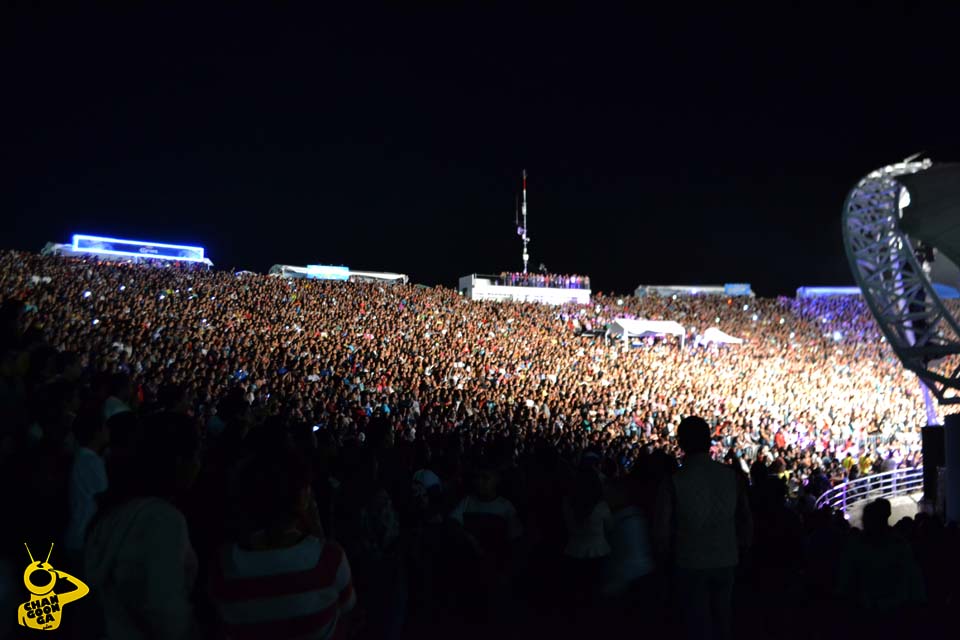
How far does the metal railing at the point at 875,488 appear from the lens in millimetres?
13297

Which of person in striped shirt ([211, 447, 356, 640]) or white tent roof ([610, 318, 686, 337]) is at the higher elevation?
white tent roof ([610, 318, 686, 337])

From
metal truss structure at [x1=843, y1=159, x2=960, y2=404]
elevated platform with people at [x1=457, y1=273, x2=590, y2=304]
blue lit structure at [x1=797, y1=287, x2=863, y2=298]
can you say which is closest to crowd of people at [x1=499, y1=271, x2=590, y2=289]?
elevated platform with people at [x1=457, y1=273, x2=590, y2=304]

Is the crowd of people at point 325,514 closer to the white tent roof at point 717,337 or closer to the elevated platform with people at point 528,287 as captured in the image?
the white tent roof at point 717,337

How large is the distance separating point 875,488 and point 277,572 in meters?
16.6

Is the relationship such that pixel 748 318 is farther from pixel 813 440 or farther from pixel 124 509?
pixel 124 509

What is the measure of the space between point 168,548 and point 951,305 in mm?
38392

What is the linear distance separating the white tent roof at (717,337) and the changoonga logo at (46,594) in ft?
105

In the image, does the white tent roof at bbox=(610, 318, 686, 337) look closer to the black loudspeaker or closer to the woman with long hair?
the black loudspeaker

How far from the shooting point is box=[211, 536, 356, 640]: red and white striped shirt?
2234 millimetres

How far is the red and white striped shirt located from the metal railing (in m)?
12.6

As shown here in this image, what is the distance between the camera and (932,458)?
13.4 meters

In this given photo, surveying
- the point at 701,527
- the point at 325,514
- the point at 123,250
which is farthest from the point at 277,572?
the point at 123,250

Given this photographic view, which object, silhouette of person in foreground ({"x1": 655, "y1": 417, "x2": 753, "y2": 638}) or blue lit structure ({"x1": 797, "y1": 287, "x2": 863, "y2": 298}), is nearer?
silhouette of person in foreground ({"x1": 655, "y1": 417, "x2": 753, "y2": 638})

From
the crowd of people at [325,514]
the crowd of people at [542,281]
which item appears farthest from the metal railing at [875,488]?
the crowd of people at [542,281]
